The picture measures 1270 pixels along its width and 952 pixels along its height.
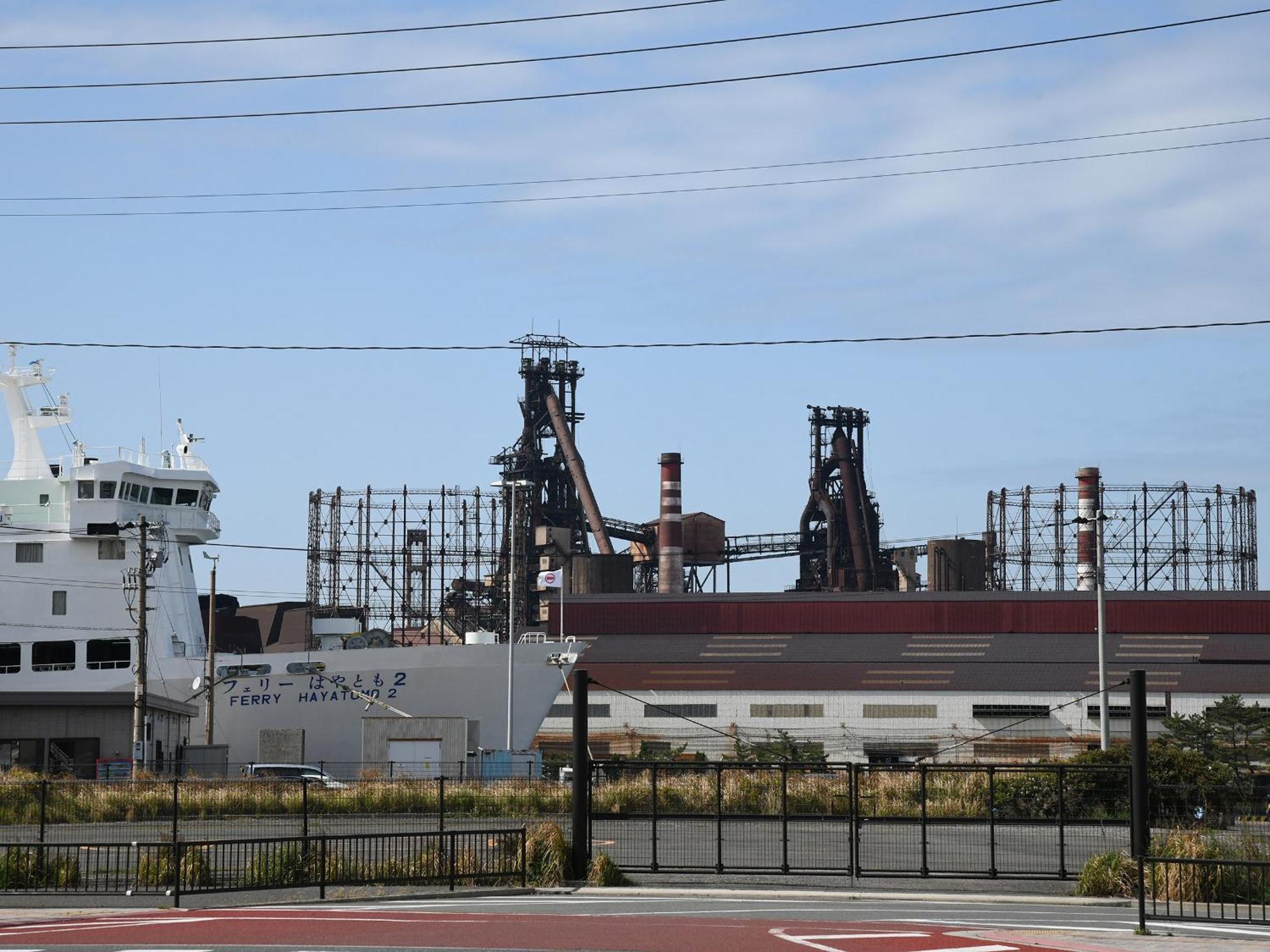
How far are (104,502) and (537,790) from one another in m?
23.3

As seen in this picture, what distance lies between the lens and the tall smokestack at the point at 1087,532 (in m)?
90.9

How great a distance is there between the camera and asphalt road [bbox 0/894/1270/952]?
652 inches

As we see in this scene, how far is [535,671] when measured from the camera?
185ft

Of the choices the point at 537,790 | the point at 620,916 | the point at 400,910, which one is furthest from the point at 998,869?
the point at 537,790

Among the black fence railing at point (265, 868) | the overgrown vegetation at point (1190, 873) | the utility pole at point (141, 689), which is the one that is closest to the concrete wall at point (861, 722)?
the utility pole at point (141, 689)

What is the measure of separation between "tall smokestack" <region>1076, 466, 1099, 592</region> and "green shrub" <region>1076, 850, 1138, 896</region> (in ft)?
215

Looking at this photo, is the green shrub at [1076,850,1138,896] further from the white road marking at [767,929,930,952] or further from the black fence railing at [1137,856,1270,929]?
the white road marking at [767,929,930,952]

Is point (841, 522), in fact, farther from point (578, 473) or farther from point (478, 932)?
point (478, 932)

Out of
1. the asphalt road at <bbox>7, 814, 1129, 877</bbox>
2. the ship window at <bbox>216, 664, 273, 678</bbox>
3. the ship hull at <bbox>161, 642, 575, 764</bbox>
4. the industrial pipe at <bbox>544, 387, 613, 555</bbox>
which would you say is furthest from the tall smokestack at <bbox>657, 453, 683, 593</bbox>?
the asphalt road at <bbox>7, 814, 1129, 877</bbox>

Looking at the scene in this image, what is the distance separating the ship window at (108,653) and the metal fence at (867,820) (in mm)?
19503

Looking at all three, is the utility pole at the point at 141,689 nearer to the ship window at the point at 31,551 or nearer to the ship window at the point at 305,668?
the ship window at the point at 305,668

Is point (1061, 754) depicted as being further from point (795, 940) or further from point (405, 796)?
point (795, 940)

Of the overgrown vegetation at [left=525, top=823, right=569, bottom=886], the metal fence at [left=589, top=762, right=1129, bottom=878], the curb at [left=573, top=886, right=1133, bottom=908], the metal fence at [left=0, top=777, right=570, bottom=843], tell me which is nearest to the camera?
the curb at [left=573, top=886, right=1133, bottom=908]

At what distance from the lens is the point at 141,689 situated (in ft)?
150
